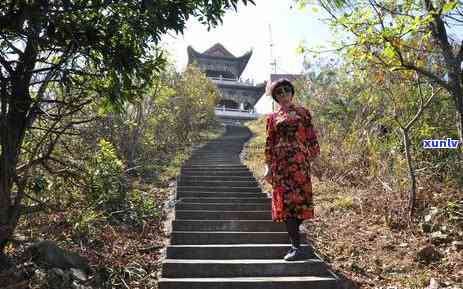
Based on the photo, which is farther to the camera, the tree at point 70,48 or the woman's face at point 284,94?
the woman's face at point 284,94

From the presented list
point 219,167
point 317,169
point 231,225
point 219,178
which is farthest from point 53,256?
point 219,167

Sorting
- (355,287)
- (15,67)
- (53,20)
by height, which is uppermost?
(53,20)

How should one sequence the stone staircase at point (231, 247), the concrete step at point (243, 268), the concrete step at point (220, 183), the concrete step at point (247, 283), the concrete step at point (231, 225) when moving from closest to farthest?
the concrete step at point (247, 283), the stone staircase at point (231, 247), the concrete step at point (243, 268), the concrete step at point (231, 225), the concrete step at point (220, 183)

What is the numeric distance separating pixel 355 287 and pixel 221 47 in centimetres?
3132

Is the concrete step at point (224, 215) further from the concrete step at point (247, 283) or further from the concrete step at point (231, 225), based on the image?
the concrete step at point (247, 283)

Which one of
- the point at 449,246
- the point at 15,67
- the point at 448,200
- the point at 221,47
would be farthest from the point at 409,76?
the point at 221,47

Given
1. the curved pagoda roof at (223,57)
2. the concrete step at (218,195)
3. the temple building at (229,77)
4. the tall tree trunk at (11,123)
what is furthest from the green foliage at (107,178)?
the curved pagoda roof at (223,57)

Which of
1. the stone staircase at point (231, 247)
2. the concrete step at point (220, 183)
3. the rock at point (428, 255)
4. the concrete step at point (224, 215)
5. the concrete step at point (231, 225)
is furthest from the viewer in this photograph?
the concrete step at point (220, 183)

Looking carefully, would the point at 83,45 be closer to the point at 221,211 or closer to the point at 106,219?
the point at 106,219

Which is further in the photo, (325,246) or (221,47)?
(221,47)

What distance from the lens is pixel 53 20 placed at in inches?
114

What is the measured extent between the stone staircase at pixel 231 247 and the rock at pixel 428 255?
1110 millimetres

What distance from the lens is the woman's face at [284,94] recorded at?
173 inches

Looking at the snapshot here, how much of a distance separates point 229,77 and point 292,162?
30.6 meters
